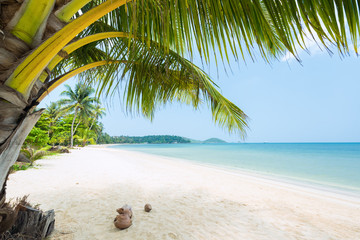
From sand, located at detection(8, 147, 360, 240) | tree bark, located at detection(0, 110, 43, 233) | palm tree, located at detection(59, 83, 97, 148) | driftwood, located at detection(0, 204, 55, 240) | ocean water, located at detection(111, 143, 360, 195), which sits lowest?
ocean water, located at detection(111, 143, 360, 195)

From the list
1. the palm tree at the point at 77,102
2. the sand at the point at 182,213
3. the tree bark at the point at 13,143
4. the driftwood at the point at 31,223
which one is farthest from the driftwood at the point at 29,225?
the palm tree at the point at 77,102

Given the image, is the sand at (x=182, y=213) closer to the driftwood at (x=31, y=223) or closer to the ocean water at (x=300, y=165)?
the driftwood at (x=31, y=223)

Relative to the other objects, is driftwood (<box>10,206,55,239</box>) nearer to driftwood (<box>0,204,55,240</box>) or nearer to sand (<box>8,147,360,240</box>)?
driftwood (<box>0,204,55,240</box>)

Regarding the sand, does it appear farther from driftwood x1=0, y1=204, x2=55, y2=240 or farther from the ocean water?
the ocean water

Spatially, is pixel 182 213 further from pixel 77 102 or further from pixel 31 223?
pixel 77 102

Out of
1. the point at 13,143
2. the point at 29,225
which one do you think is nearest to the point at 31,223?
the point at 29,225

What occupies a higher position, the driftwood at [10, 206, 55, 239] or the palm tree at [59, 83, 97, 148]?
the palm tree at [59, 83, 97, 148]

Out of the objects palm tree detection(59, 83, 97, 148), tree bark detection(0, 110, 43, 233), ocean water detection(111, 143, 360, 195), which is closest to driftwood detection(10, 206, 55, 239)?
tree bark detection(0, 110, 43, 233)

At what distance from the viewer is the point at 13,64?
79 centimetres

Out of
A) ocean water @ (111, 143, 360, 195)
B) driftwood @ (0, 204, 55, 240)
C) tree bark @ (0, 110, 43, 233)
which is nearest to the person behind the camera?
tree bark @ (0, 110, 43, 233)

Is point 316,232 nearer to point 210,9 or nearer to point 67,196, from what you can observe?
point 210,9

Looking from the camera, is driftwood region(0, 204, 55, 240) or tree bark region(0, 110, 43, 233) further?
driftwood region(0, 204, 55, 240)

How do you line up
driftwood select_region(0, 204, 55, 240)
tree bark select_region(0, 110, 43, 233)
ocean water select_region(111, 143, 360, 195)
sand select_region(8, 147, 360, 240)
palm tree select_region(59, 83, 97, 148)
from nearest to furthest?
1. tree bark select_region(0, 110, 43, 233)
2. driftwood select_region(0, 204, 55, 240)
3. sand select_region(8, 147, 360, 240)
4. ocean water select_region(111, 143, 360, 195)
5. palm tree select_region(59, 83, 97, 148)

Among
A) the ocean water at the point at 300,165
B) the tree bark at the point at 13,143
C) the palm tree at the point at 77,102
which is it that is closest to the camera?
the tree bark at the point at 13,143
